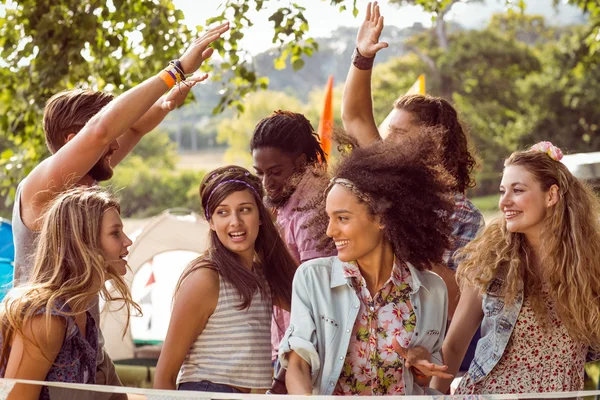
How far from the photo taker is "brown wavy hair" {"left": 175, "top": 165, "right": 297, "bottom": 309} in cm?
271

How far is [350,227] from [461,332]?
59cm

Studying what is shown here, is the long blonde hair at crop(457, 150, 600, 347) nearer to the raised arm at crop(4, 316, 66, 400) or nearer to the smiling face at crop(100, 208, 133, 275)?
the smiling face at crop(100, 208, 133, 275)

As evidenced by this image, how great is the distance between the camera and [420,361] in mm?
2250

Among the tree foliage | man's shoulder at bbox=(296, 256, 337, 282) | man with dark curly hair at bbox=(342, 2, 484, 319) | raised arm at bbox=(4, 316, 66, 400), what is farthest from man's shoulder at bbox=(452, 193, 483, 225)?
the tree foliage

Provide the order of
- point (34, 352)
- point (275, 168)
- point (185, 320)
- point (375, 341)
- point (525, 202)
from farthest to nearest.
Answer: point (275, 168)
point (525, 202)
point (185, 320)
point (375, 341)
point (34, 352)

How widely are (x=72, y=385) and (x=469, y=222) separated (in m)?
1.70

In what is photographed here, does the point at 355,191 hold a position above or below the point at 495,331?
above

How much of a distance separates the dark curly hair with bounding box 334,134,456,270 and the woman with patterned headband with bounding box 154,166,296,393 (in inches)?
16.3

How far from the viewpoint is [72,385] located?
2.01 m

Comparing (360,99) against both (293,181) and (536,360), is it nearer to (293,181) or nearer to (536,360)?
(293,181)

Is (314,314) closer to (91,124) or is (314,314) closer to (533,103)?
(91,124)

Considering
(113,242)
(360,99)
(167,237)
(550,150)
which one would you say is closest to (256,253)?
(113,242)

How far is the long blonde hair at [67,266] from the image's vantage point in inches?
89.4

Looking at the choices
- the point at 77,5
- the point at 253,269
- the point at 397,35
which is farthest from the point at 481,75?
the point at 253,269
